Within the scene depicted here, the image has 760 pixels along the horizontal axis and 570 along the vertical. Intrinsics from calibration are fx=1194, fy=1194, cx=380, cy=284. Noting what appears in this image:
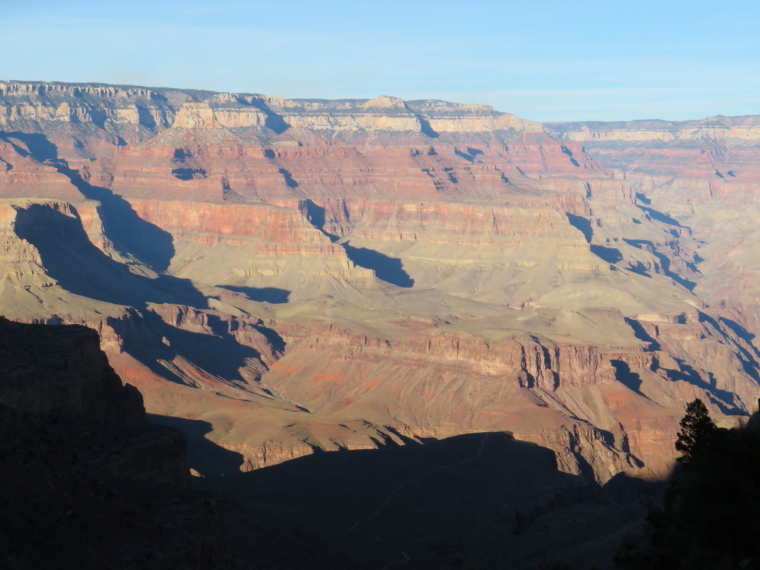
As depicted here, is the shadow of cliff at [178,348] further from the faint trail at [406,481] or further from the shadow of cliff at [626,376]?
the faint trail at [406,481]

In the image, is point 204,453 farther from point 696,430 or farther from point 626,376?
point 696,430

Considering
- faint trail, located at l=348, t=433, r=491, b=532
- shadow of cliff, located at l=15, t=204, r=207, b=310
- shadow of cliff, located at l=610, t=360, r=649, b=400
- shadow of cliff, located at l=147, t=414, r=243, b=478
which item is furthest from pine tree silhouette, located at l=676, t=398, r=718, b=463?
shadow of cliff, located at l=15, t=204, r=207, b=310

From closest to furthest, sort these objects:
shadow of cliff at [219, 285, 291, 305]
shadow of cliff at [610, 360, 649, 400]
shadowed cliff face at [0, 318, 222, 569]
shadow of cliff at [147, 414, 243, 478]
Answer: shadowed cliff face at [0, 318, 222, 569] < shadow of cliff at [147, 414, 243, 478] < shadow of cliff at [610, 360, 649, 400] < shadow of cliff at [219, 285, 291, 305]

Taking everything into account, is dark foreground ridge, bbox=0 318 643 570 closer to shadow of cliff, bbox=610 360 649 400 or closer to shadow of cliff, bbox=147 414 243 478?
shadow of cliff, bbox=147 414 243 478

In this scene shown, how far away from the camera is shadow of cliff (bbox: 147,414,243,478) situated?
81188mm

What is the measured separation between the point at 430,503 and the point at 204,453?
25217mm

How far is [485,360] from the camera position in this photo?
11088cm

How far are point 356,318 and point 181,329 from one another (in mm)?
22139

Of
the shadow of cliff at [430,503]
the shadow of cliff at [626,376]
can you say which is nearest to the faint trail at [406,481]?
the shadow of cliff at [430,503]

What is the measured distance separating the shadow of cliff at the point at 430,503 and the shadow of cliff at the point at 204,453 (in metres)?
7.74

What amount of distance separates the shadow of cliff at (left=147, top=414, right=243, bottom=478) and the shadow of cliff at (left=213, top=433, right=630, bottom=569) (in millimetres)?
7738

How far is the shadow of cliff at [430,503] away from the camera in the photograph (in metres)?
56.7

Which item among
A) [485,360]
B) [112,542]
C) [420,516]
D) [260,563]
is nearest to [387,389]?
[485,360]

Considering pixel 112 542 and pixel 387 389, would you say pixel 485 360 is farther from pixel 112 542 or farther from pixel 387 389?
pixel 112 542
